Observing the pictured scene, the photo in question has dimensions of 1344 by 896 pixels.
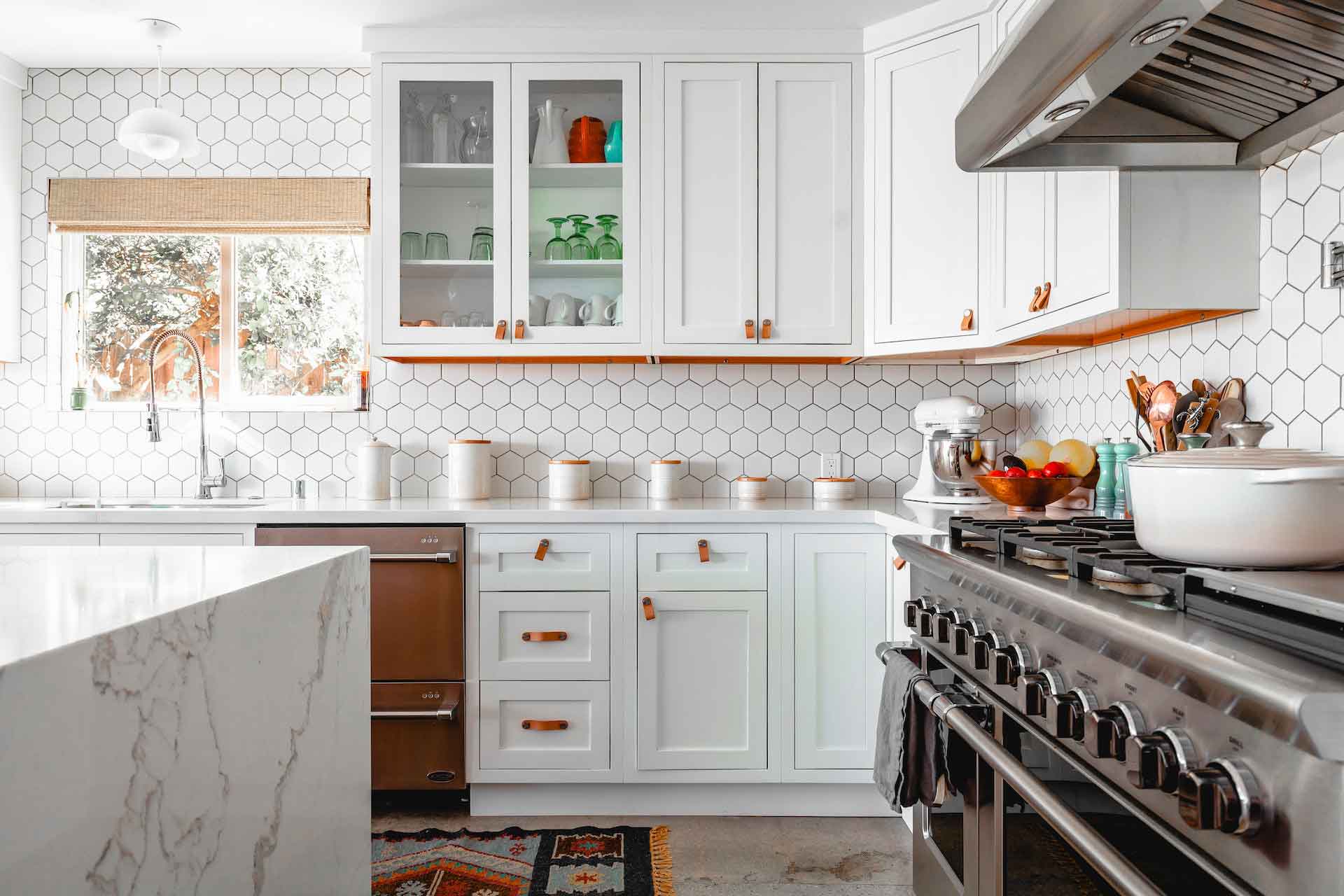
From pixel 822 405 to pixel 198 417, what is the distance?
221 centimetres

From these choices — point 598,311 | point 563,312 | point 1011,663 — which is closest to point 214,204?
point 563,312

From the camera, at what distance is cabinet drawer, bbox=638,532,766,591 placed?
8.00ft

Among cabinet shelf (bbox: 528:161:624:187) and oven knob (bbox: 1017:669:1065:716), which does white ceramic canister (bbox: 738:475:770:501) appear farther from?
oven knob (bbox: 1017:669:1065:716)

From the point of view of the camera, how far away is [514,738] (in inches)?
95.7

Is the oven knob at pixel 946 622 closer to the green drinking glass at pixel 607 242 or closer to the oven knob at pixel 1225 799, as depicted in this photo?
the oven knob at pixel 1225 799

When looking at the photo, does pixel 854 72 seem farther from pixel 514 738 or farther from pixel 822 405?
pixel 514 738

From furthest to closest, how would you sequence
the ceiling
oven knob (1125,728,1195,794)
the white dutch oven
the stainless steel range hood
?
1. the ceiling
2. the stainless steel range hood
3. the white dutch oven
4. oven knob (1125,728,1195,794)

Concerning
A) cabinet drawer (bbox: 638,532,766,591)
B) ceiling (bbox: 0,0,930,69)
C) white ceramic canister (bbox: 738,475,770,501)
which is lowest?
cabinet drawer (bbox: 638,532,766,591)

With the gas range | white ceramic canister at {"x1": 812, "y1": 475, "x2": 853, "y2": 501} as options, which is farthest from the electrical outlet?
the gas range

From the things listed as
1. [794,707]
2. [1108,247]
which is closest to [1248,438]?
[1108,247]

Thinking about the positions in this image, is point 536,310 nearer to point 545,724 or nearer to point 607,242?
point 607,242

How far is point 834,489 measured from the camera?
9.14ft

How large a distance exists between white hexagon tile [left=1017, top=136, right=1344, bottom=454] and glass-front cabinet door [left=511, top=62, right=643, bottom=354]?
5.13 ft

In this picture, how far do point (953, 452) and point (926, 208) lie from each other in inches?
28.9
